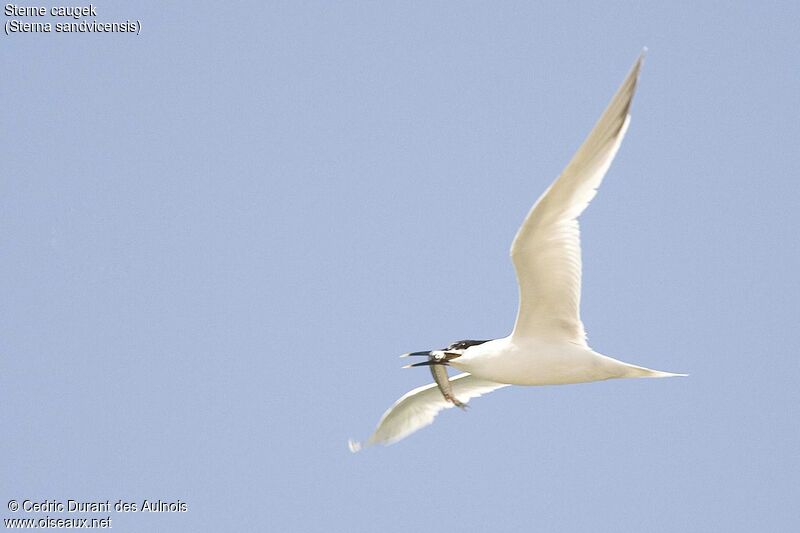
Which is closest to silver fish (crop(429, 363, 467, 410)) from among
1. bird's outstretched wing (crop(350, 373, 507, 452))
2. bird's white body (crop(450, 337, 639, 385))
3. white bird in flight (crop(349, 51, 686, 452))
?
white bird in flight (crop(349, 51, 686, 452))

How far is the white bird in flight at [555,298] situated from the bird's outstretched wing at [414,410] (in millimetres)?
792

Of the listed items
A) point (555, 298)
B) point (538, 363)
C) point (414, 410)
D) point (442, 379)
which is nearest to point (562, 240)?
point (555, 298)

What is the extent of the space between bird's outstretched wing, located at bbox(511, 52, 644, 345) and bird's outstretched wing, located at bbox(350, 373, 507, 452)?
2.29 m

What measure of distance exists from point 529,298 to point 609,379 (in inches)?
40.9

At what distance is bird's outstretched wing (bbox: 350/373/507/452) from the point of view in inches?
492

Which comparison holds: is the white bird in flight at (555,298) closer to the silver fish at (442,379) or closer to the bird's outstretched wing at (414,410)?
the silver fish at (442,379)

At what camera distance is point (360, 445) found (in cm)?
1337

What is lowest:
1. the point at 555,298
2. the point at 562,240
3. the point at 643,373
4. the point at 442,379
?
the point at 643,373

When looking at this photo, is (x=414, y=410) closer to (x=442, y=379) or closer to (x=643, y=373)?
(x=442, y=379)

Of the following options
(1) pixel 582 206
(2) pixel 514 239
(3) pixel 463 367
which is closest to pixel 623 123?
(1) pixel 582 206

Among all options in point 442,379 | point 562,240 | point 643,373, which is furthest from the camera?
point 442,379

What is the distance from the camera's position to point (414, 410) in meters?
13.1

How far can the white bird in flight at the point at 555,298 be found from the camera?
8547mm

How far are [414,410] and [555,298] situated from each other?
3611mm
